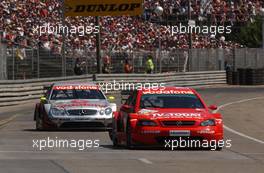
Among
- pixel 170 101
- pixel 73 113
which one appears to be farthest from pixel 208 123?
pixel 73 113

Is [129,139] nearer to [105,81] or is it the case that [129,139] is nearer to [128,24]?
[105,81]

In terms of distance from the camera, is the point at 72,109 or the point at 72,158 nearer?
the point at 72,158

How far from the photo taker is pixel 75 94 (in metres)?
24.0

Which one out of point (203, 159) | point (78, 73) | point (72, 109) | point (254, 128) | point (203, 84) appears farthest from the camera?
point (203, 84)

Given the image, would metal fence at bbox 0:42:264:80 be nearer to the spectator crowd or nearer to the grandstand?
the grandstand

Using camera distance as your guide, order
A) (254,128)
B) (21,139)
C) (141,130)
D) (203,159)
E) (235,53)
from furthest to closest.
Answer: (235,53) → (254,128) → (21,139) → (141,130) → (203,159)

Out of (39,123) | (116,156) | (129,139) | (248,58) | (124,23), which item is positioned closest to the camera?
(116,156)

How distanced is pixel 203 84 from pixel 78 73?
9.91 meters

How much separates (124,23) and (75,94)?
30627 millimetres

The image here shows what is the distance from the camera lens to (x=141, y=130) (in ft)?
56.6

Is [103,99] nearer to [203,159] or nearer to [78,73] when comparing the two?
[203,159]

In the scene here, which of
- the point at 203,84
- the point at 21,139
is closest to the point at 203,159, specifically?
the point at 21,139

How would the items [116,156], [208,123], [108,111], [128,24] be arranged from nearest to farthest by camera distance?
[116,156] → [208,123] → [108,111] → [128,24]

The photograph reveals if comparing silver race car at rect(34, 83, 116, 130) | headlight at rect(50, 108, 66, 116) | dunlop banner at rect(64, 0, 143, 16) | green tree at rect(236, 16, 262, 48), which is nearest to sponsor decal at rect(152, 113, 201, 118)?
silver race car at rect(34, 83, 116, 130)
